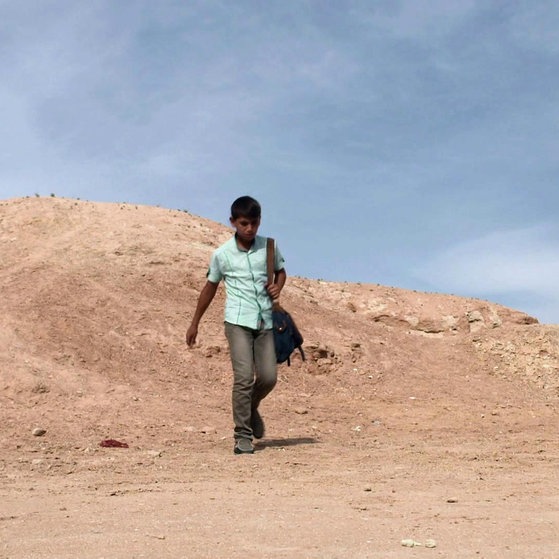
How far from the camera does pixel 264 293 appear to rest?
7.62 meters

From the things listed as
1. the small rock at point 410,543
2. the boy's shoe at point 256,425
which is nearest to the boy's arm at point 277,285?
the boy's shoe at point 256,425

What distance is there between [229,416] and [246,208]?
11.9 ft

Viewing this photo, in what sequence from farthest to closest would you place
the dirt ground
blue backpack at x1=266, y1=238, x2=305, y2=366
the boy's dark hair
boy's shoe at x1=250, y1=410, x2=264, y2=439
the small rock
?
1. boy's shoe at x1=250, y1=410, x2=264, y2=439
2. blue backpack at x1=266, y1=238, x2=305, y2=366
3. the boy's dark hair
4. the dirt ground
5. the small rock

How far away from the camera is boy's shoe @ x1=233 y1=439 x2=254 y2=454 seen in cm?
750

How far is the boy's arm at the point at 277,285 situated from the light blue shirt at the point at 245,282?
0.05 m

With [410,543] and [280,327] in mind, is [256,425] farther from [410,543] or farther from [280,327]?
[410,543]

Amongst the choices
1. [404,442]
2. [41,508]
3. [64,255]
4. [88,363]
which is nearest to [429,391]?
[404,442]

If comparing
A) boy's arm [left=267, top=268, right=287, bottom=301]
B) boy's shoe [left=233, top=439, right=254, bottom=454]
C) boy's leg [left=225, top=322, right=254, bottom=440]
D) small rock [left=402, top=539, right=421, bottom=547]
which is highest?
boy's arm [left=267, top=268, right=287, bottom=301]

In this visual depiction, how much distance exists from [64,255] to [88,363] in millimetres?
4384

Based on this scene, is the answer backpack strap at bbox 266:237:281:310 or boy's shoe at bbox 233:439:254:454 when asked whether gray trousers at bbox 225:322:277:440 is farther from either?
backpack strap at bbox 266:237:281:310

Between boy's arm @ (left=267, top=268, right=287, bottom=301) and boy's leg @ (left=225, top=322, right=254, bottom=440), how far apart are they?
0.40m

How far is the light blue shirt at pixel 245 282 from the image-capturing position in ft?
24.6

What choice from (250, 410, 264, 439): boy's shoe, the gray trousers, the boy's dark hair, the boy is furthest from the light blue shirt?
(250, 410, 264, 439): boy's shoe

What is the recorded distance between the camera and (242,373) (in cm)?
750
